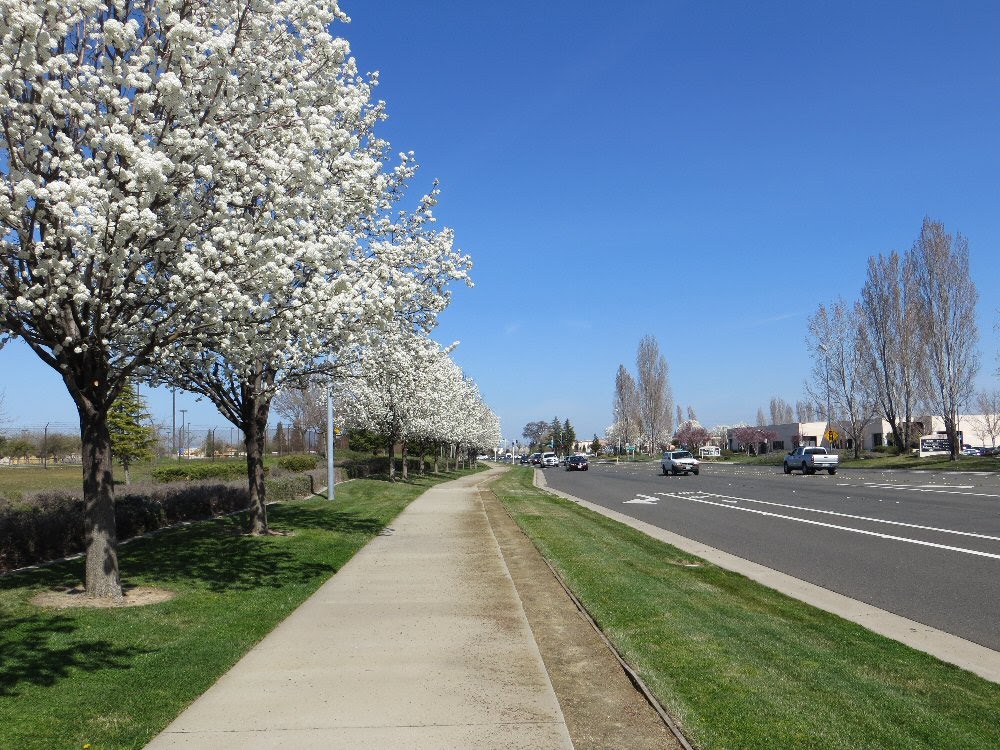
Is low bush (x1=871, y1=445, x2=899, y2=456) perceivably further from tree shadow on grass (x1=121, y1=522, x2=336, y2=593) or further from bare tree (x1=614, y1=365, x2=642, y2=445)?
tree shadow on grass (x1=121, y1=522, x2=336, y2=593)

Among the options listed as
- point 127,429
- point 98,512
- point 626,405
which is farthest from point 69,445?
point 626,405

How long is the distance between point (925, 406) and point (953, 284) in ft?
32.8

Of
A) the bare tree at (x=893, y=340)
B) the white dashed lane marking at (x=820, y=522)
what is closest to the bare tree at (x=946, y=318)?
the bare tree at (x=893, y=340)

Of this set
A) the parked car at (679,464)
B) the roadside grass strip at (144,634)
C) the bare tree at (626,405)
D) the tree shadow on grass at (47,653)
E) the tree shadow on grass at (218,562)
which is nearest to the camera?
the roadside grass strip at (144,634)

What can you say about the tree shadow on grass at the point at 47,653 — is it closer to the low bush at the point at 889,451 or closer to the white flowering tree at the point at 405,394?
the white flowering tree at the point at 405,394

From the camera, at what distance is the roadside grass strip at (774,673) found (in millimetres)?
4667

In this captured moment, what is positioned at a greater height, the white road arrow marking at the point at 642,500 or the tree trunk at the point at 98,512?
the tree trunk at the point at 98,512

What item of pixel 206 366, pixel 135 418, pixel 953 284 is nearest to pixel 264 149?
pixel 206 366

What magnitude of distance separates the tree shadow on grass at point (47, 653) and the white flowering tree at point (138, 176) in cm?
134

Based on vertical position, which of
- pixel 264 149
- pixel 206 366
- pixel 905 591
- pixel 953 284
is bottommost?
pixel 905 591

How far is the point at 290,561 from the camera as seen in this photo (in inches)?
455

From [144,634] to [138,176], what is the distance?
3.91 meters

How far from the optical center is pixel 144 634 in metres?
7.14

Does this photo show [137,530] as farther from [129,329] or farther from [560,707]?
[560,707]
